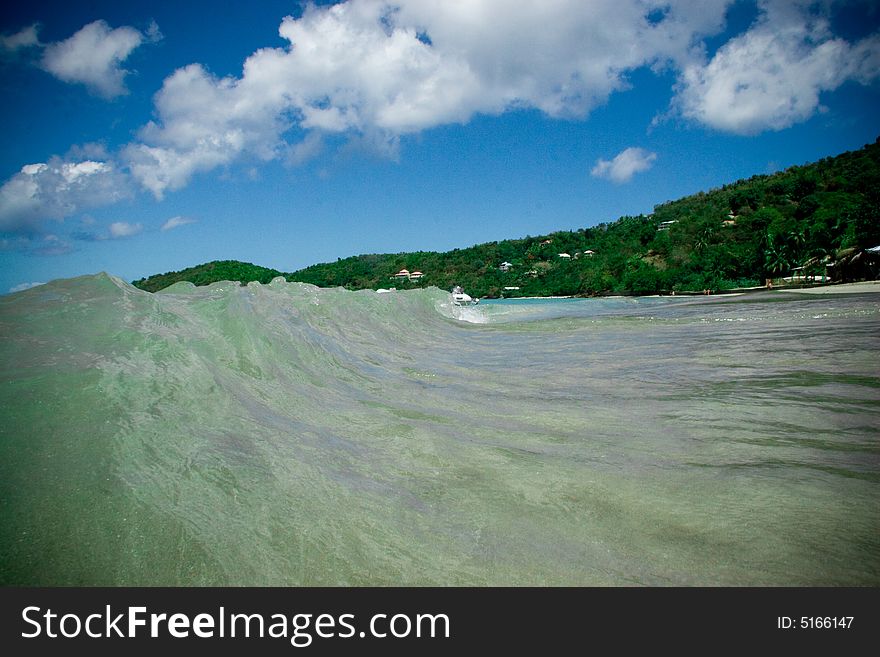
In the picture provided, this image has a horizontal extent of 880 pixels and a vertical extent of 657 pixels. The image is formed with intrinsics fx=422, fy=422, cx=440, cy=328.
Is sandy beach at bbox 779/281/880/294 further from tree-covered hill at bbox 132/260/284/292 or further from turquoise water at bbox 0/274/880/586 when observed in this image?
tree-covered hill at bbox 132/260/284/292

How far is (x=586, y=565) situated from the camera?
199 cm

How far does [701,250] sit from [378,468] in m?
57.9

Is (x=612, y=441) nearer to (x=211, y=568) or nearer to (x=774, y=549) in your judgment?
(x=774, y=549)

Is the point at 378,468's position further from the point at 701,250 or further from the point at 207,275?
the point at 701,250

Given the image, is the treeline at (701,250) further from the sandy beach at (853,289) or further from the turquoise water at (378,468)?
the turquoise water at (378,468)

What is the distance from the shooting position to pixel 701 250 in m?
50.4

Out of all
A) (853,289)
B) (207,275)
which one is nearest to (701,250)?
(853,289)

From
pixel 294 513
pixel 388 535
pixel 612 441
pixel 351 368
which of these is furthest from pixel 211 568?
pixel 351 368

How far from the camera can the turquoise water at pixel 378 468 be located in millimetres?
1928

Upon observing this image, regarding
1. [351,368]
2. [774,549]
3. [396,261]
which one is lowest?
[774,549]

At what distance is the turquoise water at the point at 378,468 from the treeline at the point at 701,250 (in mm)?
35665

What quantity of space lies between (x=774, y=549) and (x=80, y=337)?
479 cm

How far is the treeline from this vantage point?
38562mm

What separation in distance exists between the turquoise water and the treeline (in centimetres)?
3566
